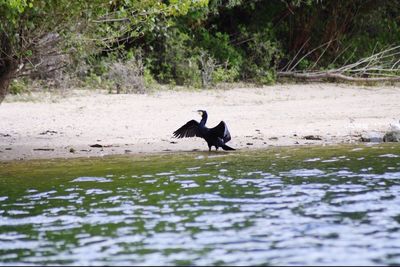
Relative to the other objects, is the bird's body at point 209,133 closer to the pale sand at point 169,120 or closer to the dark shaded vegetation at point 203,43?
the pale sand at point 169,120

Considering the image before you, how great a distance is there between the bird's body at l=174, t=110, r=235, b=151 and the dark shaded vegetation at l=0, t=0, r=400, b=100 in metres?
1.96

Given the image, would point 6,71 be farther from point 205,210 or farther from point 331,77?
point 331,77

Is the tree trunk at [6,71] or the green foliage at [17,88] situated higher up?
the tree trunk at [6,71]

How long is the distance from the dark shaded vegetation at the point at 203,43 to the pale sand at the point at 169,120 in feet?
3.30

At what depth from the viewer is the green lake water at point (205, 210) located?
→ 24.8ft

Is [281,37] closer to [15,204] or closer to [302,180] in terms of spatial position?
[302,180]

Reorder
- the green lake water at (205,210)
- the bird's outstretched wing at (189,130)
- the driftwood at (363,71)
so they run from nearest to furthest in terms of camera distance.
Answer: the green lake water at (205,210) → the bird's outstretched wing at (189,130) → the driftwood at (363,71)

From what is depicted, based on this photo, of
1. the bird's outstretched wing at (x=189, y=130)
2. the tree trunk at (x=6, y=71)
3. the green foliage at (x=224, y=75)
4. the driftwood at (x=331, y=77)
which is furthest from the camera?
the driftwood at (x=331, y=77)

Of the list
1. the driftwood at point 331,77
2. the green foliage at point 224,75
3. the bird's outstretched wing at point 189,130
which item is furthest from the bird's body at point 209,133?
the driftwood at point 331,77

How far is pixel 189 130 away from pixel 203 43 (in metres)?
8.95

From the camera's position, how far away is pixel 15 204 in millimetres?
10047

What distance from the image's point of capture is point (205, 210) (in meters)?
9.42

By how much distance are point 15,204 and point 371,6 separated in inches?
696

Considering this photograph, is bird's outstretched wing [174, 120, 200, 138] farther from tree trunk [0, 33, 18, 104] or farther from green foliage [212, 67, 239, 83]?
green foliage [212, 67, 239, 83]
